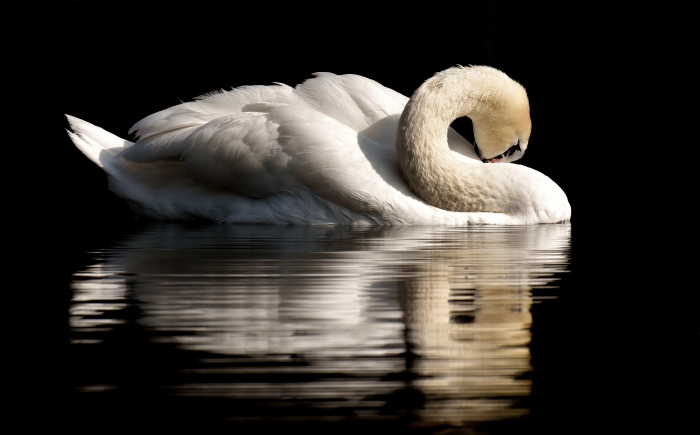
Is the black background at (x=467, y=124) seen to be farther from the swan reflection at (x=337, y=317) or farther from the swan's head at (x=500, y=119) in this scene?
the swan's head at (x=500, y=119)

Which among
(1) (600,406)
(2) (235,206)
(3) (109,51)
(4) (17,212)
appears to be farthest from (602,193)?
(3) (109,51)

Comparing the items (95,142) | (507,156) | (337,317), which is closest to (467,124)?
(507,156)

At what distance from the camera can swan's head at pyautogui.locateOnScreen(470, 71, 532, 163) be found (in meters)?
7.93

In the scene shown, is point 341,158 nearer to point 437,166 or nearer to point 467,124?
point 437,166

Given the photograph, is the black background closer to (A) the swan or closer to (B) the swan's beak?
(A) the swan

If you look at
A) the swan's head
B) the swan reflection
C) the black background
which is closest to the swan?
the swan's head

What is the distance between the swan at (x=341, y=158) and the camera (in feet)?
24.0

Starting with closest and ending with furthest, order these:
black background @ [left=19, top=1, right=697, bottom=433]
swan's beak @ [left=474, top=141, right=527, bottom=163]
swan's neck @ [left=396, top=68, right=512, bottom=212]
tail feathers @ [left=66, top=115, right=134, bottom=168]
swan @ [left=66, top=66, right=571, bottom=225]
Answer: black background @ [left=19, top=1, right=697, bottom=433]
swan @ [left=66, top=66, right=571, bottom=225]
swan's neck @ [left=396, top=68, right=512, bottom=212]
swan's beak @ [left=474, top=141, right=527, bottom=163]
tail feathers @ [left=66, top=115, right=134, bottom=168]

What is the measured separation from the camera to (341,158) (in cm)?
724

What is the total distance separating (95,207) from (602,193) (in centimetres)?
394

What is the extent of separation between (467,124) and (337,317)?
1179 cm

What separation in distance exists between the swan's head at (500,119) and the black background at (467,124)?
2.24ft

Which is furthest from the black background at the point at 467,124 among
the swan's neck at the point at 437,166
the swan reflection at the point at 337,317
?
the swan's neck at the point at 437,166

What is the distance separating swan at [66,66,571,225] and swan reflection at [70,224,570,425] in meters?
0.79
